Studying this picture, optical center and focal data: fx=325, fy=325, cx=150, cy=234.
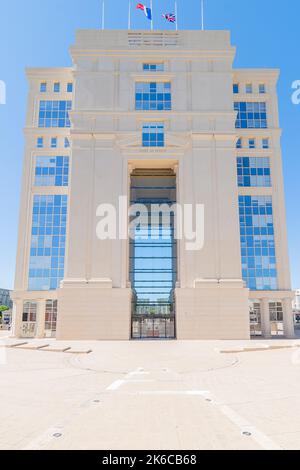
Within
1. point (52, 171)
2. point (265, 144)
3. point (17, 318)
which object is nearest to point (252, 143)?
point (265, 144)

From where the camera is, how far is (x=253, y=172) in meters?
45.5

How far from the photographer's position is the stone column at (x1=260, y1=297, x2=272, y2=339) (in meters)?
41.8

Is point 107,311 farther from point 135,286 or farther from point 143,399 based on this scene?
point 143,399

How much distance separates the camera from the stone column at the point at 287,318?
135 ft

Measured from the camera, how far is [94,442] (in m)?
6.70

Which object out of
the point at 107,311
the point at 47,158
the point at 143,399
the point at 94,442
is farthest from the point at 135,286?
the point at 94,442

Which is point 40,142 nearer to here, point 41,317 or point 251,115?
point 41,317

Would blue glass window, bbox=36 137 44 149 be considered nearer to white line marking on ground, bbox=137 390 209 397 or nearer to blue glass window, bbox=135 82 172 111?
blue glass window, bbox=135 82 172 111

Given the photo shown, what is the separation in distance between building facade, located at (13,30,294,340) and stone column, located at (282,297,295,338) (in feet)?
0.42

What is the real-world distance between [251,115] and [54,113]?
28222 mm

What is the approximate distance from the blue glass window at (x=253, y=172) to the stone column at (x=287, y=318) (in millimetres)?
15969

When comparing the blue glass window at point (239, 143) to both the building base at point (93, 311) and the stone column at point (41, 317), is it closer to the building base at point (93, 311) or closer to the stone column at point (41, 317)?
the building base at point (93, 311)

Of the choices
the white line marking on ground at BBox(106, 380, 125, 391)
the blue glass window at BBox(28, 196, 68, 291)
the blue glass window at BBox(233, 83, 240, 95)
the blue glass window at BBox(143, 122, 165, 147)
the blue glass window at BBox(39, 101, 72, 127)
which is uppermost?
the blue glass window at BBox(233, 83, 240, 95)

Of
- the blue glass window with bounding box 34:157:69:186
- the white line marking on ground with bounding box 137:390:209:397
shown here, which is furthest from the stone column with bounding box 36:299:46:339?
the white line marking on ground with bounding box 137:390:209:397
